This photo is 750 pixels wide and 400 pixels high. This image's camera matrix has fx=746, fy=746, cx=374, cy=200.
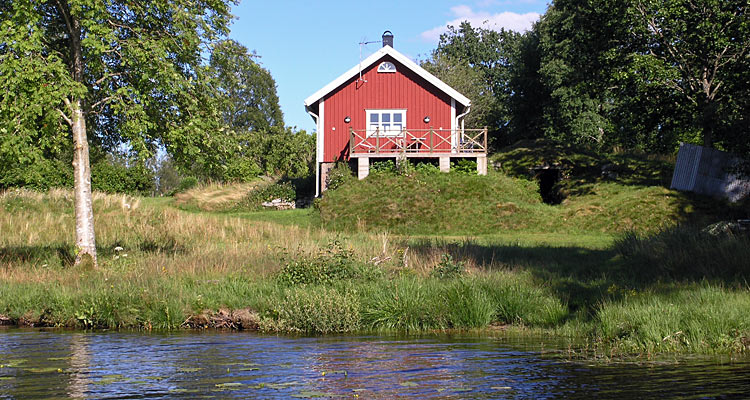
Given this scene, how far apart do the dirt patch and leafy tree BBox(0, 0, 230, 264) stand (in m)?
4.46

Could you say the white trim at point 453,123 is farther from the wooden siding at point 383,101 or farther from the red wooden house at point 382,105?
the wooden siding at point 383,101

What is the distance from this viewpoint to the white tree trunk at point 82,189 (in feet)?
53.3

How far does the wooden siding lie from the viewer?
37.9 m

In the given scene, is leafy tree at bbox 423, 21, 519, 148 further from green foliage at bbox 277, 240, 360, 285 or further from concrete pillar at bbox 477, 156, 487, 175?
green foliage at bbox 277, 240, 360, 285

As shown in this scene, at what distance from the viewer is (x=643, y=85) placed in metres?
29.7

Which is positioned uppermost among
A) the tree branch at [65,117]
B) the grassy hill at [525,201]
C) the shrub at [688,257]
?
the tree branch at [65,117]

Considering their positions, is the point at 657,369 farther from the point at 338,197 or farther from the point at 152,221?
the point at 338,197

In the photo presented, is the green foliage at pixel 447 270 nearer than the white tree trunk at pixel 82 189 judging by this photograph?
Yes

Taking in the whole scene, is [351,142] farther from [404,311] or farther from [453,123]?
[404,311]

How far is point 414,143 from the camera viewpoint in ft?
121

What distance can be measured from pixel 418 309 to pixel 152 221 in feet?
50.4

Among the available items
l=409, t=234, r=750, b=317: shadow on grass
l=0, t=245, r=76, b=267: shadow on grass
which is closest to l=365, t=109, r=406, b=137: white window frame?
l=409, t=234, r=750, b=317: shadow on grass

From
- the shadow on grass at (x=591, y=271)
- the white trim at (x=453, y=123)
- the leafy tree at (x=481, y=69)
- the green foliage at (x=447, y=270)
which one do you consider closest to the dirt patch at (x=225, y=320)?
the green foliage at (x=447, y=270)

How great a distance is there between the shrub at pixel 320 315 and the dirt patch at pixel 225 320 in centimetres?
60
